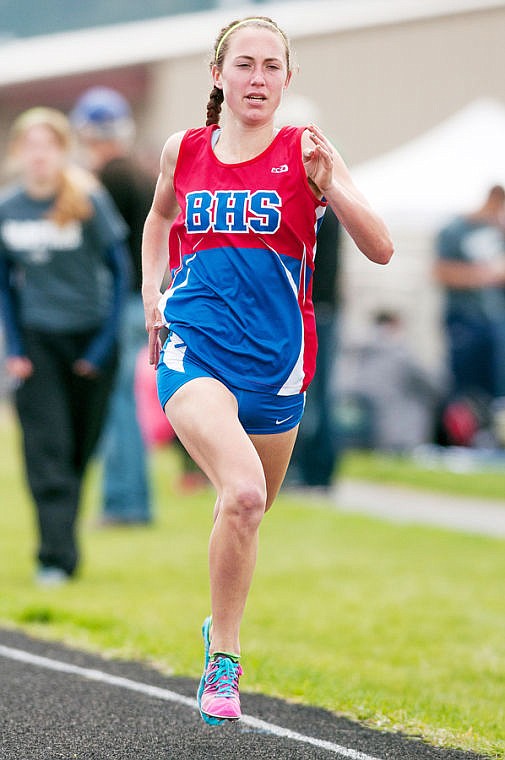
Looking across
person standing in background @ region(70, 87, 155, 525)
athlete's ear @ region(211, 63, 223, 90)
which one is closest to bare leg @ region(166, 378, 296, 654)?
athlete's ear @ region(211, 63, 223, 90)

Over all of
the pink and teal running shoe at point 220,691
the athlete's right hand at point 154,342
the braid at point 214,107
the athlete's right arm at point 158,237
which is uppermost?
the braid at point 214,107

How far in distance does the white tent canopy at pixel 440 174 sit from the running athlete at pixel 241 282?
37.2 feet

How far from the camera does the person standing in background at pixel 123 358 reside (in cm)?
988

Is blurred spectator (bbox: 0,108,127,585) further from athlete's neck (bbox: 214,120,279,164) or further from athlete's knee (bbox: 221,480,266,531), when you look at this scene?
athlete's knee (bbox: 221,480,266,531)

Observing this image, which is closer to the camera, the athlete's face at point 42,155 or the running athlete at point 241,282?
the running athlete at point 241,282

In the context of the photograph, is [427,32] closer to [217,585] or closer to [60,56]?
[60,56]

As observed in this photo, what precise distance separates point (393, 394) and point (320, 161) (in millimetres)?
9615

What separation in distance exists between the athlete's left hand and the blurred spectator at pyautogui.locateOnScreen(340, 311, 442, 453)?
31.1ft

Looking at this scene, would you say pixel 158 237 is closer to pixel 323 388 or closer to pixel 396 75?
pixel 323 388

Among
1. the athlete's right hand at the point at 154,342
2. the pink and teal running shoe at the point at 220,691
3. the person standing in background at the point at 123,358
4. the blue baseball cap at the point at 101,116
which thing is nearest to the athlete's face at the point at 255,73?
the athlete's right hand at the point at 154,342

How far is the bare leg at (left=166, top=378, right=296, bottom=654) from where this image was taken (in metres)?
4.43

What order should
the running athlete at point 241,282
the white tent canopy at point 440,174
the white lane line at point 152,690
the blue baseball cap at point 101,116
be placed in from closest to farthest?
the running athlete at point 241,282
the white lane line at point 152,690
the blue baseball cap at point 101,116
the white tent canopy at point 440,174

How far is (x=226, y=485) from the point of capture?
14.5 ft

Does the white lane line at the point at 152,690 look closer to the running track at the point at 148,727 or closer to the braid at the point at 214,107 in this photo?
the running track at the point at 148,727
